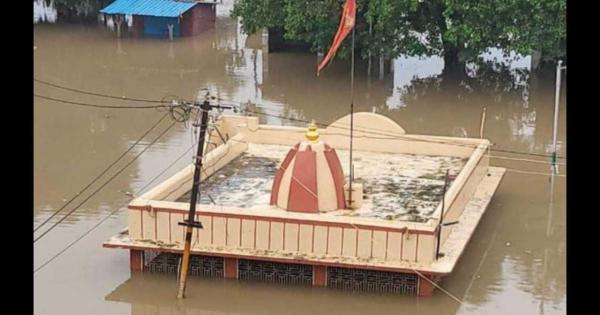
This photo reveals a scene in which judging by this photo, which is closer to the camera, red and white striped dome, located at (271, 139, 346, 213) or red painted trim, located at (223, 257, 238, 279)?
red painted trim, located at (223, 257, 238, 279)

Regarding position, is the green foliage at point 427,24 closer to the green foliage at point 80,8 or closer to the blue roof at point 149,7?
the blue roof at point 149,7

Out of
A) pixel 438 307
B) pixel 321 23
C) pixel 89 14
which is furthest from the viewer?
pixel 89 14

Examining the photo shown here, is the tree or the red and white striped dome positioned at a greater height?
the tree

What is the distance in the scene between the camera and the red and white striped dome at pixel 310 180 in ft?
39.9

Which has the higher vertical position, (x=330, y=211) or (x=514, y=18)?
(x=514, y=18)

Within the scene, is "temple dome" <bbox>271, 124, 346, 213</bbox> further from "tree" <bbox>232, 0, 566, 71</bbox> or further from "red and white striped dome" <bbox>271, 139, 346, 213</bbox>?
"tree" <bbox>232, 0, 566, 71</bbox>

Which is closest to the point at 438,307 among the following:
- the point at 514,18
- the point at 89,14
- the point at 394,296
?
the point at 394,296

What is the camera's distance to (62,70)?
2634cm

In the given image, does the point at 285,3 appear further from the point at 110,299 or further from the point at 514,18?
the point at 110,299

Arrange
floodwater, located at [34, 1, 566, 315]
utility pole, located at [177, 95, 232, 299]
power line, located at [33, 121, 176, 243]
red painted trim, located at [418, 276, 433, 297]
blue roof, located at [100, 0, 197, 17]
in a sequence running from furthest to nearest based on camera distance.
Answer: blue roof, located at [100, 0, 197, 17], power line, located at [33, 121, 176, 243], floodwater, located at [34, 1, 566, 315], red painted trim, located at [418, 276, 433, 297], utility pole, located at [177, 95, 232, 299]

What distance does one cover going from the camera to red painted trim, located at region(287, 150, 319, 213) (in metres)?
12.1

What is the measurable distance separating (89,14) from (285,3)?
11620mm

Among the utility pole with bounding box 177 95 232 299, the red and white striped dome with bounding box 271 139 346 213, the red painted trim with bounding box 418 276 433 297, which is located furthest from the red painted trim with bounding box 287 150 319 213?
the red painted trim with bounding box 418 276 433 297

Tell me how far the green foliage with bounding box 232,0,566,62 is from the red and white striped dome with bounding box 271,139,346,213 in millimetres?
9950
